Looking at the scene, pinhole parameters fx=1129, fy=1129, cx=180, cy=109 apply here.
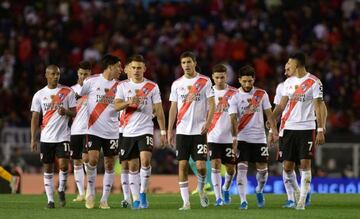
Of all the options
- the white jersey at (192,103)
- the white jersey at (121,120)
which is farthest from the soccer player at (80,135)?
the white jersey at (192,103)

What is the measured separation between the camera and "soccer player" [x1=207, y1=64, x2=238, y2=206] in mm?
21109

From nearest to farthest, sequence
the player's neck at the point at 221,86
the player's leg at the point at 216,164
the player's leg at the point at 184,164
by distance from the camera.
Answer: the player's leg at the point at 184,164 < the player's leg at the point at 216,164 < the player's neck at the point at 221,86

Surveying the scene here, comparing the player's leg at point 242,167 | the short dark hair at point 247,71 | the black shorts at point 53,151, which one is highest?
the short dark hair at point 247,71

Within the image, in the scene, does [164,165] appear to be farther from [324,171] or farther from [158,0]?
[158,0]

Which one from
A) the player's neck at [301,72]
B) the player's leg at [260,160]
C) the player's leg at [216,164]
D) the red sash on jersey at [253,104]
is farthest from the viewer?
the player's leg at [216,164]

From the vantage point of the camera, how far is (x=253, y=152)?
2066cm

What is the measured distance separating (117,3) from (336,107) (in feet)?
27.8

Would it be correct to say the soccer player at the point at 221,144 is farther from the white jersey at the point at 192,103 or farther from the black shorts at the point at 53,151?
the black shorts at the point at 53,151

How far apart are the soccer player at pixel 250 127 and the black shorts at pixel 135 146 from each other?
1913 mm

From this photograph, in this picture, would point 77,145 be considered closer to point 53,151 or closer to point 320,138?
point 53,151

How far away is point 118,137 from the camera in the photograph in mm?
20188

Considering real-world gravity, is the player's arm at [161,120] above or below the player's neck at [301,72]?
below

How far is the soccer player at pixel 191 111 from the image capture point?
63.8ft

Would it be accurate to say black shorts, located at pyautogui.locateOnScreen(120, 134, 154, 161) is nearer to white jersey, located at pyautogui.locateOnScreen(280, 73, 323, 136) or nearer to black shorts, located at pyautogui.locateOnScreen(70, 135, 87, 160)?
white jersey, located at pyautogui.locateOnScreen(280, 73, 323, 136)
